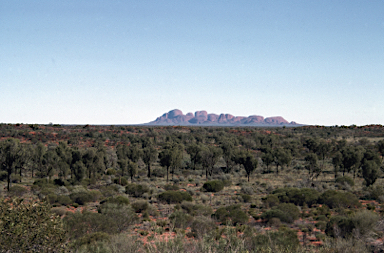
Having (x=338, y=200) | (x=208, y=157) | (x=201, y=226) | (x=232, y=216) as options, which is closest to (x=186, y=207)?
(x=232, y=216)

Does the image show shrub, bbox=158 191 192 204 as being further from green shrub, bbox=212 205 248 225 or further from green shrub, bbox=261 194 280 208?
green shrub, bbox=261 194 280 208

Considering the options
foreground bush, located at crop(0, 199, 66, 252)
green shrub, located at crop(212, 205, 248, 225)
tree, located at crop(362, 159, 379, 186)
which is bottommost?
green shrub, located at crop(212, 205, 248, 225)

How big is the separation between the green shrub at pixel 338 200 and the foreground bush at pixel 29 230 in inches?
1014

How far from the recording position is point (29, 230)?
955 centimetres

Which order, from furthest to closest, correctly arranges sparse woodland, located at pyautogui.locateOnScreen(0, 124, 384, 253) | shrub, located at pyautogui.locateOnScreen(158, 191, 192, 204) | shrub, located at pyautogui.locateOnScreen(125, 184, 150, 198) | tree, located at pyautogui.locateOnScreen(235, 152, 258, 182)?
1. tree, located at pyautogui.locateOnScreen(235, 152, 258, 182)
2. shrub, located at pyautogui.locateOnScreen(125, 184, 150, 198)
3. shrub, located at pyautogui.locateOnScreen(158, 191, 192, 204)
4. sparse woodland, located at pyautogui.locateOnScreen(0, 124, 384, 253)

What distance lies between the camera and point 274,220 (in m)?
22.1

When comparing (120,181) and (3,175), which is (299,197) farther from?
(3,175)

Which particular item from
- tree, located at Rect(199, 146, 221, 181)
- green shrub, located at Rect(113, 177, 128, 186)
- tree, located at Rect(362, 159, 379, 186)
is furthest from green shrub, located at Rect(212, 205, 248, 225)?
tree, located at Rect(199, 146, 221, 181)

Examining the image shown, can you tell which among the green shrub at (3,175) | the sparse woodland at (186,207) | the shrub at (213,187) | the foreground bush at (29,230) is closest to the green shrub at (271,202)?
the sparse woodland at (186,207)

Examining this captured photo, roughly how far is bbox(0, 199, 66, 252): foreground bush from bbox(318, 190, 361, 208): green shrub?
84.5ft

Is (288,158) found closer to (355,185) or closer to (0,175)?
(355,185)

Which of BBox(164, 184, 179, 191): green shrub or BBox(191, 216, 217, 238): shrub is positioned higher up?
BBox(191, 216, 217, 238): shrub

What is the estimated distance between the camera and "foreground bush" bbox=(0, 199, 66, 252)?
912cm

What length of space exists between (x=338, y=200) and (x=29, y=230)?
27.2 meters
